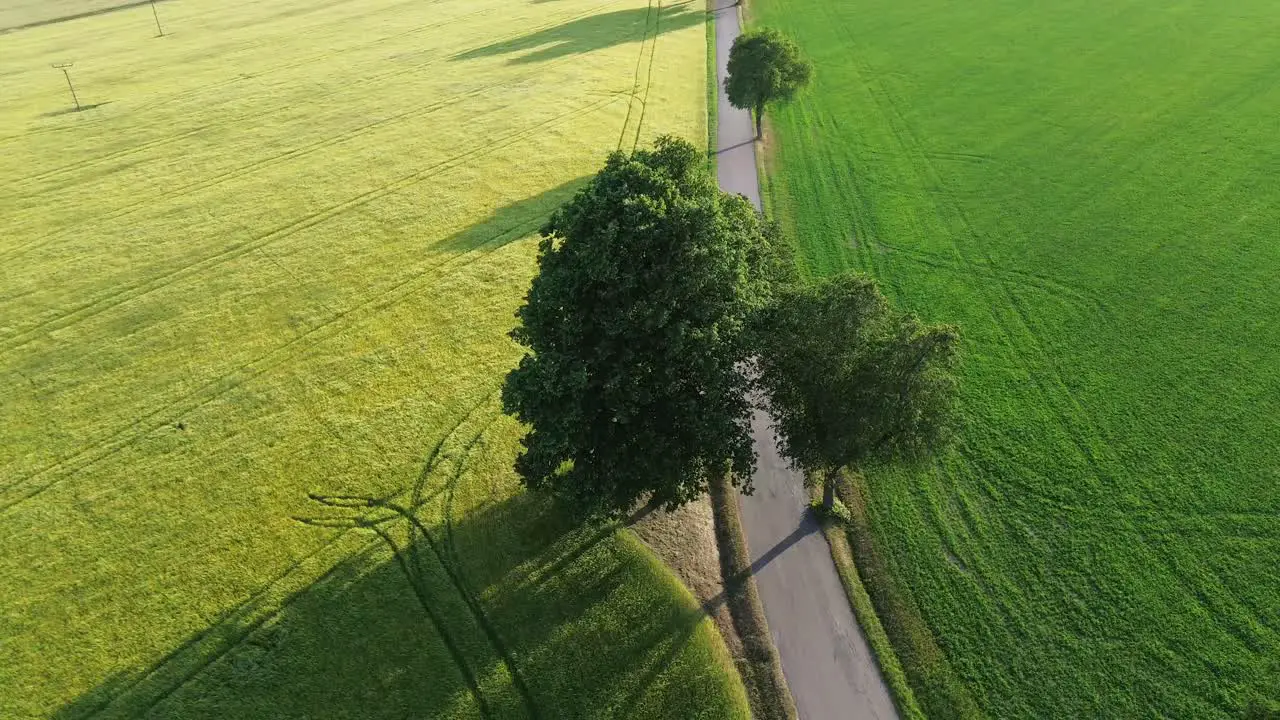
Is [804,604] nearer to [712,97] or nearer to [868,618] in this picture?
[868,618]

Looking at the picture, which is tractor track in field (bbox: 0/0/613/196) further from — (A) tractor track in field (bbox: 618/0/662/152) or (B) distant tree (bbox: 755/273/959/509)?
(B) distant tree (bbox: 755/273/959/509)

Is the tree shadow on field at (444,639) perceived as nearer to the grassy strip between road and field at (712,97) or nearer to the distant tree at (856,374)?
the distant tree at (856,374)

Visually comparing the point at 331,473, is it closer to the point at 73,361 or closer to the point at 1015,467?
the point at 73,361

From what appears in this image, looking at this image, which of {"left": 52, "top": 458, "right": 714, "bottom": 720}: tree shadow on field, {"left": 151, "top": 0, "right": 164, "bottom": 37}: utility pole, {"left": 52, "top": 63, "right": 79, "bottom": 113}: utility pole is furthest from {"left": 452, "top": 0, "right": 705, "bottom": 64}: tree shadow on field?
{"left": 52, "top": 458, "right": 714, "bottom": 720}: tree shadow on field

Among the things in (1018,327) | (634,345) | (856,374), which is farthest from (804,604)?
(1018,327)

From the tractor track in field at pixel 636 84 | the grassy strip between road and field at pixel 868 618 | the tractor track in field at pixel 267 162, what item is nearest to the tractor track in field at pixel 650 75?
the tractor track in field at pixel 636 84

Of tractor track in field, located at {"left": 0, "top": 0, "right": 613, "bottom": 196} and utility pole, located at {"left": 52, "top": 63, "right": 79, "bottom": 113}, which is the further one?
utility pole, located at {"left": 52, "top": 63, "right": 79, "bottom": 113}
